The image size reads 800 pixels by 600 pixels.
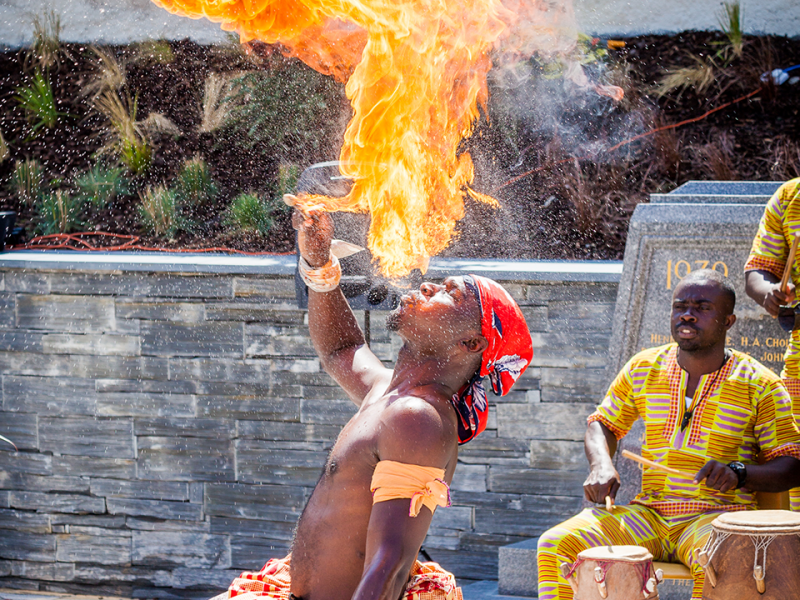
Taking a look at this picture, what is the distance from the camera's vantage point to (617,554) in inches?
139

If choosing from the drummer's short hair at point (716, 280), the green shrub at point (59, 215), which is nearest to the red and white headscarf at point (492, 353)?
the drummer's short hair at point (716, 280)

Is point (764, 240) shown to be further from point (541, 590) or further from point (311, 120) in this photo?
point (311, 120)

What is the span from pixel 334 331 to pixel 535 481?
2588 mm

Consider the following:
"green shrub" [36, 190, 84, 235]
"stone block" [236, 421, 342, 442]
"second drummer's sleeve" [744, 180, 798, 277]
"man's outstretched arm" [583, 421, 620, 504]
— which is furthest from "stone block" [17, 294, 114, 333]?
"second drummer's sleeve" [744, 180, 798, 277]

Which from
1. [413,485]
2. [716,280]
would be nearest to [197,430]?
[716,280]

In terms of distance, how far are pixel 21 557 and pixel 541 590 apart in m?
3.88

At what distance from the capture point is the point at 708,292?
430cm

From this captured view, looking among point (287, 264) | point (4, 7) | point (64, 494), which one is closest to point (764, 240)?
point (287, 264)

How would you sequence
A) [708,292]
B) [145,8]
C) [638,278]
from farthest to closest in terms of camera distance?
1. [145,8]
2. [638,278]
3. [708,292]

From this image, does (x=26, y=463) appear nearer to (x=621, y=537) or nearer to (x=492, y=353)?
(x=621, y=537)

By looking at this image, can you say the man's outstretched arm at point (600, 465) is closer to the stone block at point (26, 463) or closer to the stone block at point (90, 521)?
the stone block at point (90, 521)

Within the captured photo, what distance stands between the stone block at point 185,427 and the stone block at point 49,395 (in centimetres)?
34

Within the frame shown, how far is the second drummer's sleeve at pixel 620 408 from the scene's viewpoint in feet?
14.6

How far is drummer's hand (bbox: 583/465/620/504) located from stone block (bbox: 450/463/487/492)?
1.65 metres
